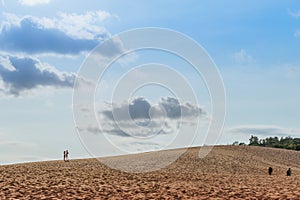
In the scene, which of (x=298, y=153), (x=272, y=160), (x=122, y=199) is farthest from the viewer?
(x=298, y=153)

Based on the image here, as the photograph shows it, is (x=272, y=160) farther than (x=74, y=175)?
Yes

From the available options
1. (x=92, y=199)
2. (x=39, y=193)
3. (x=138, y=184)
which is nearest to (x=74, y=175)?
(x=138, y=184)

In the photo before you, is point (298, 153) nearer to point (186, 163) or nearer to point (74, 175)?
point (186, 163)

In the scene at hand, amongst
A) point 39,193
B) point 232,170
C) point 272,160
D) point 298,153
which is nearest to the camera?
point 39,193

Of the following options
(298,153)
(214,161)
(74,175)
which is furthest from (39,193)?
(298,153)

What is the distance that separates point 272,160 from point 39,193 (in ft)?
161

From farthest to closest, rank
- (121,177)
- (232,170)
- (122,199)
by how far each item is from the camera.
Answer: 1. (232,170)
2. (121,177)
3. (122,199)

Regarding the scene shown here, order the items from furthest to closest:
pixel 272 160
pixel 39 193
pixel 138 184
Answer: pixel 272 160 < pixel 138 184 < pixel 39 193

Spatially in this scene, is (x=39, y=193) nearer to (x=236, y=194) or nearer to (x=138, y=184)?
(x=138, y=184)

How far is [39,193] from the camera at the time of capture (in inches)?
922

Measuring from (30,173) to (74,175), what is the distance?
3.95 metres

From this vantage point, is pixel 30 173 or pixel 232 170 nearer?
pixel 30 173

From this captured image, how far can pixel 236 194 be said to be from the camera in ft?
73.2

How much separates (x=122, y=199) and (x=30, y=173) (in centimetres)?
1553
